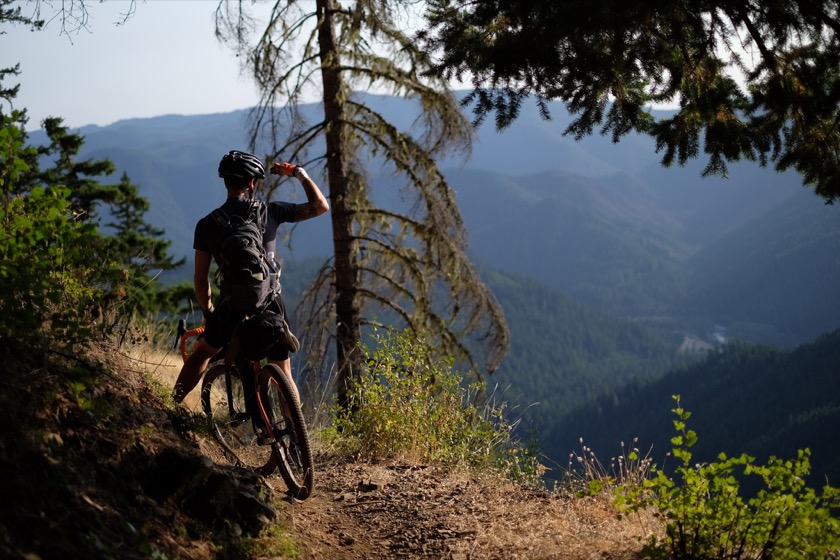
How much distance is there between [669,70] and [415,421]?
3265 millimetres

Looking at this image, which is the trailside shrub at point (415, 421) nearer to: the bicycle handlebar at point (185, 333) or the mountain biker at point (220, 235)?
the bicycle handlebar at point (185, 333)

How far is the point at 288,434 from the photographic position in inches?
176

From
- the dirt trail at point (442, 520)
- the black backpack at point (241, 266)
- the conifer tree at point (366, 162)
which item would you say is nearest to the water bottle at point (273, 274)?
the black backpack at point (241, 266)

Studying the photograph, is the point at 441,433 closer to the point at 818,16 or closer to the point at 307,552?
the point at 307,552

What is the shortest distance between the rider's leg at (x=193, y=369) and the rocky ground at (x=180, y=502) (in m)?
0.14

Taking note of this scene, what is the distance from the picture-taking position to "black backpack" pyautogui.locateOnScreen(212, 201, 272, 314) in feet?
14.0

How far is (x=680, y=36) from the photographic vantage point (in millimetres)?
4242

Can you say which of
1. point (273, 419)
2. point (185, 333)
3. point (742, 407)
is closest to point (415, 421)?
point (273, 419)

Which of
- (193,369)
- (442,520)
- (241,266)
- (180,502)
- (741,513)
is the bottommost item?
(442,520)

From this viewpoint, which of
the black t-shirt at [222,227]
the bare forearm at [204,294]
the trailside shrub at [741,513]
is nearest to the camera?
the trailside shrub at [741,513]

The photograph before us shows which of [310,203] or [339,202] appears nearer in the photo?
[310,203]

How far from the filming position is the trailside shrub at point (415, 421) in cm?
626

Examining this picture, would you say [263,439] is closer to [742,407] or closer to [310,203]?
[310,203]

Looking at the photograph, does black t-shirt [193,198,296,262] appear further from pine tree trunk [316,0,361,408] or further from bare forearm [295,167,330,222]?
pine tree trunk [316,0,361,408]
